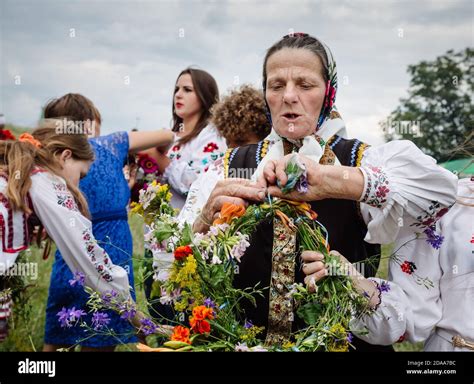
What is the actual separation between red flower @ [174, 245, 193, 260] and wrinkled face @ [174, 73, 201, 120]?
3061mm

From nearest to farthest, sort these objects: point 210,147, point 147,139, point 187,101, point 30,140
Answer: point 30,140
point 147,139
point 210,147
point 187,101

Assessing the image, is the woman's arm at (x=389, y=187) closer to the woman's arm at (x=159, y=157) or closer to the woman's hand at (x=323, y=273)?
the woman's hand at (x=323, y=273)

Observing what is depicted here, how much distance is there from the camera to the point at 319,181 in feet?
5.81

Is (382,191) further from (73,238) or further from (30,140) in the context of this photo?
(30,140)

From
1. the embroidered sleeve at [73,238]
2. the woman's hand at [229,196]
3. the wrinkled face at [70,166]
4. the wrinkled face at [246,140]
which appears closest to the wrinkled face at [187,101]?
the wrinkled face at [246,140]

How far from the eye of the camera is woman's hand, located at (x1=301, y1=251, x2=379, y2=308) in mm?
1710

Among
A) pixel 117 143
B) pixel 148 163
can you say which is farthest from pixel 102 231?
pixel 148 163

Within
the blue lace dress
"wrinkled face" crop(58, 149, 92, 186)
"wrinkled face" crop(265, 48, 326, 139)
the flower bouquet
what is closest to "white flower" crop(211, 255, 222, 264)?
the flower bouquet

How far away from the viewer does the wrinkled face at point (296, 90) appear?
2.01 m

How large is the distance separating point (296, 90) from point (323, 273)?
637 mm

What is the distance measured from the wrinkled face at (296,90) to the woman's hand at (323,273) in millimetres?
480

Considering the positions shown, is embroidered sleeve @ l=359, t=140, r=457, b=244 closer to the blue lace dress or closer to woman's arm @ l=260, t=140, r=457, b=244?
woman's arm @ l=260, t=140, r=457, b=244
